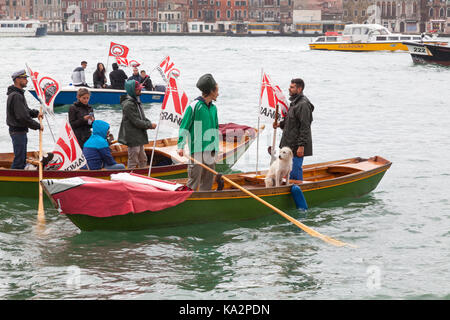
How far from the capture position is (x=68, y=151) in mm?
11406

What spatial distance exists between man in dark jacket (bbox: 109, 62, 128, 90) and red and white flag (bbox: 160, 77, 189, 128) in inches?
549

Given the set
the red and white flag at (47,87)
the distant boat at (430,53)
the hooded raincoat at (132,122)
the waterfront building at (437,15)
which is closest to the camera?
the hooded raincoat at (132,122)

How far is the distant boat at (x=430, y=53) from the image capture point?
53350 mm

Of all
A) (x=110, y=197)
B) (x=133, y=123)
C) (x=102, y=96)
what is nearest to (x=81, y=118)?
(x=133, y=123)

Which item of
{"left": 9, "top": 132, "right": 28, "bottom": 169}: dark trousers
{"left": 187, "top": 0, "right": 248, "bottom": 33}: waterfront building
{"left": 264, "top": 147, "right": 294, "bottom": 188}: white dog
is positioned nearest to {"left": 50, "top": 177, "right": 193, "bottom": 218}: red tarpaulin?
{"left": 264, "top": 147, "right": 294, "bottom": 188}: white dog

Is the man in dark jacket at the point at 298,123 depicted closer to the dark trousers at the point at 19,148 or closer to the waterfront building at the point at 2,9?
the dark trousers at the point at 19,148

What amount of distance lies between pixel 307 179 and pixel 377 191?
7.88 ft

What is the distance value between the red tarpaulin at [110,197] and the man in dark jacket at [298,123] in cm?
206

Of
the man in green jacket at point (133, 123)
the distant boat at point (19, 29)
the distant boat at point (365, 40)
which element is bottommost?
the man in green jacket at point (133, 123)

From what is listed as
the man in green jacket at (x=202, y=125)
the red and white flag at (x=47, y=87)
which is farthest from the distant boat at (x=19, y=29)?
the man in green jacket at (x=202, y=125)

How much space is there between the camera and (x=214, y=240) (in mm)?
10586

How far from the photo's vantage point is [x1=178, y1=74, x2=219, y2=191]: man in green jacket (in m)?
9.58

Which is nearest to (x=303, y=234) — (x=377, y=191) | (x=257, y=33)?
(x=377, y=191)
